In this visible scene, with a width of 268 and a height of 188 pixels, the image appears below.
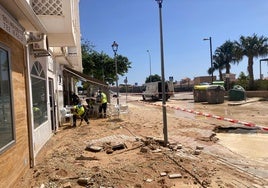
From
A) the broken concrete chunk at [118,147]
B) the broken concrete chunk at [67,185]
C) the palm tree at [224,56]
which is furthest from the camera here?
the palm tree at [224,56]

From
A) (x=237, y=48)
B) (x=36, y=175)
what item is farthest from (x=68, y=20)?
(x=237, y=48)

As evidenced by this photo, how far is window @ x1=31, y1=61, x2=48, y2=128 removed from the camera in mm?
10039

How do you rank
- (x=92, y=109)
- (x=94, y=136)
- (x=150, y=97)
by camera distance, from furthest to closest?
(x=150, y=97) → (x=92, y=109) → (x=94, y=136)

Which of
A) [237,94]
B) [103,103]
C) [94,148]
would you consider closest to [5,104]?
[94,148]

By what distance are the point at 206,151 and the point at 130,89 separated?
80527 millimetres

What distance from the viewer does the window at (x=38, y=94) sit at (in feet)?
32.9

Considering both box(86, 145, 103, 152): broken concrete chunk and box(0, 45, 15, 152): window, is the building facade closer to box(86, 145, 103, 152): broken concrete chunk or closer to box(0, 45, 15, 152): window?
box(0, 45, 15, 152): window

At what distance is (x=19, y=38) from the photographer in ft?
24.3

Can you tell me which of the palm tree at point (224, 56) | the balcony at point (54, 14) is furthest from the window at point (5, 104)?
the palm tree at point (224, 56)

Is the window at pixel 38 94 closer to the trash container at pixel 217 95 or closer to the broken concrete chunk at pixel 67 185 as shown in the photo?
the broken concrete chunk at pixel 67 185

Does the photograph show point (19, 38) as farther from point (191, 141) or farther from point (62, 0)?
point (191, 141)

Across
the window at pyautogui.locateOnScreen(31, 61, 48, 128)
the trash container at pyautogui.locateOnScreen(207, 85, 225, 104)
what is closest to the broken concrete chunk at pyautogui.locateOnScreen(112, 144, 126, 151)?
the window at pyautogui.locateOnScreen(31, 61, 48, 128)

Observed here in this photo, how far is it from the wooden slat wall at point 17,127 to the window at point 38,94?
190 cm

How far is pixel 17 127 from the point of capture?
7059mm
